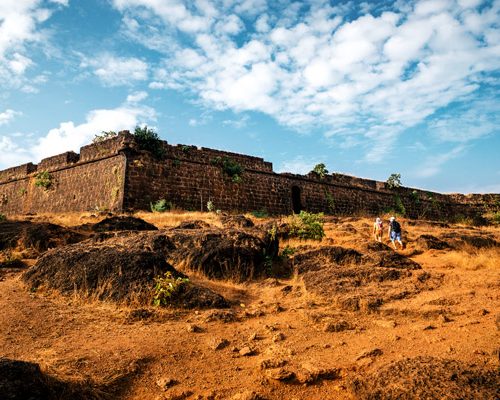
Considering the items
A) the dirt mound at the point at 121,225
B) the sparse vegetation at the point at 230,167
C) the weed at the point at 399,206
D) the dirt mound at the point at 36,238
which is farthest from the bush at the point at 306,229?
the weed at the point at 399,206

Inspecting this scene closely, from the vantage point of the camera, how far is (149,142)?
17.6m

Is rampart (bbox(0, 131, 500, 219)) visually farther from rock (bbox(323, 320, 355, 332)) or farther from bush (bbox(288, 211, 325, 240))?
rock (bbox(323, 320, 355, 332))

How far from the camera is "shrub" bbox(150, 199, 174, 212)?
660 inches

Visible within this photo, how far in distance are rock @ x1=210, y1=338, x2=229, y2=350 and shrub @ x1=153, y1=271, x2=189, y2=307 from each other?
50.4 inches

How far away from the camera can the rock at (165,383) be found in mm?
3638

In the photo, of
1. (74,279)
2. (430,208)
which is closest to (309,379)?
(74,279)

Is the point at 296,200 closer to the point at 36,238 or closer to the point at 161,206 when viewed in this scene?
the point at 161,206

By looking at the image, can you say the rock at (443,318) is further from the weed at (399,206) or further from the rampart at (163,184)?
the weed at (399,206)

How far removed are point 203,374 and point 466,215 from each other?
30.7 meters

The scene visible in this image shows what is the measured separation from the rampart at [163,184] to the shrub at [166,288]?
36.8 ft

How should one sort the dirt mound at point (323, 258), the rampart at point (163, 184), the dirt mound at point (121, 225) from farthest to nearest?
the rampart at point (163, 184) → the dirt mound at point (121, 225) → the dirt mound at point (323, 258)

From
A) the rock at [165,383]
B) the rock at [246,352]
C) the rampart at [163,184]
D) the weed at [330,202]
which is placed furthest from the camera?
the weed at [330,202]

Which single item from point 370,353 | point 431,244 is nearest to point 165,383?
point 370,353

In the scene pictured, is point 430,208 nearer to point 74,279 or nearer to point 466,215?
point 466,215
